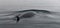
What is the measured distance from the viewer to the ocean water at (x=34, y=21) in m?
3.18

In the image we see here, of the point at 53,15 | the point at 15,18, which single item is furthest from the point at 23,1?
the point at 53,15

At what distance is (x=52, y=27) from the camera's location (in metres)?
3.18

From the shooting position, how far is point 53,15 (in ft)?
10.5

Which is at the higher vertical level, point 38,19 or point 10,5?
point 10,5

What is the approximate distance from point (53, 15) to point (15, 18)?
0.59 m

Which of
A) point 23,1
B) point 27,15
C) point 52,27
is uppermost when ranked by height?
point 23,1

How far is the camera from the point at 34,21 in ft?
10.5

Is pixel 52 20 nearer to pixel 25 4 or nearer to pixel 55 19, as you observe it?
pixel 55 19

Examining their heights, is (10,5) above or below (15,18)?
above

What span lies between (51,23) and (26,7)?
1.50 ft

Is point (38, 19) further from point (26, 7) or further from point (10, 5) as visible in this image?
point (10, 5)

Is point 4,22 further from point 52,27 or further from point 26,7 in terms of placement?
point 52,27

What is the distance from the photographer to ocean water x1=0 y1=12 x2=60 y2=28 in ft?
10.4

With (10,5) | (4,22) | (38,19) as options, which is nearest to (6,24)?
(4,22)
